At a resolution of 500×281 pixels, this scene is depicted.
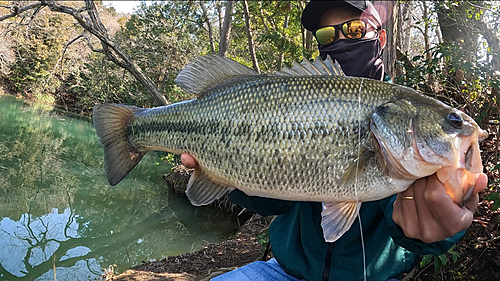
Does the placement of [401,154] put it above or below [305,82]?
below

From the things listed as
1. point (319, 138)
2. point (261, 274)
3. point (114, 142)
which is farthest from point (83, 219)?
point (319, 138)

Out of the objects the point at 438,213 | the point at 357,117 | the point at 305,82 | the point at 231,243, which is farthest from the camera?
the point at 231,243

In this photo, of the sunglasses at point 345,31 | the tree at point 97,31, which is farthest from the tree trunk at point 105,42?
the sunglasses at point 345,31

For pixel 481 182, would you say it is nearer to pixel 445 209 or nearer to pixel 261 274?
pixel 445 209

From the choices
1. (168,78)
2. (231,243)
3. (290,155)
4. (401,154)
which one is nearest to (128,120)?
(290,155)

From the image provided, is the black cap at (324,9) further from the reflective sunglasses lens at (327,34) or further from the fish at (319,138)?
the fish at (319,138)

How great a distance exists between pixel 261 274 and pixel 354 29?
198 cm

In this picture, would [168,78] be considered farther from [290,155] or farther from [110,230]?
[290,155]

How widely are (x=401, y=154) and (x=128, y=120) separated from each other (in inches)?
68.3

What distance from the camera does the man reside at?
163 centimetres

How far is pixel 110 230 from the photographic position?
8.73 m

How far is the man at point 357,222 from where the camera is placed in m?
1.63

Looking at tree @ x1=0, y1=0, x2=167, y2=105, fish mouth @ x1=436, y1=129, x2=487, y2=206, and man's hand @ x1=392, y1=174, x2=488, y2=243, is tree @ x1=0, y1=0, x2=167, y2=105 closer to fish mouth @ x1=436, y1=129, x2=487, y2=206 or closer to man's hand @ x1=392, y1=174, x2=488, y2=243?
man's hand @ x1=392, y1=174, x2=488, y2=243

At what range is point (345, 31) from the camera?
259 centimetres
